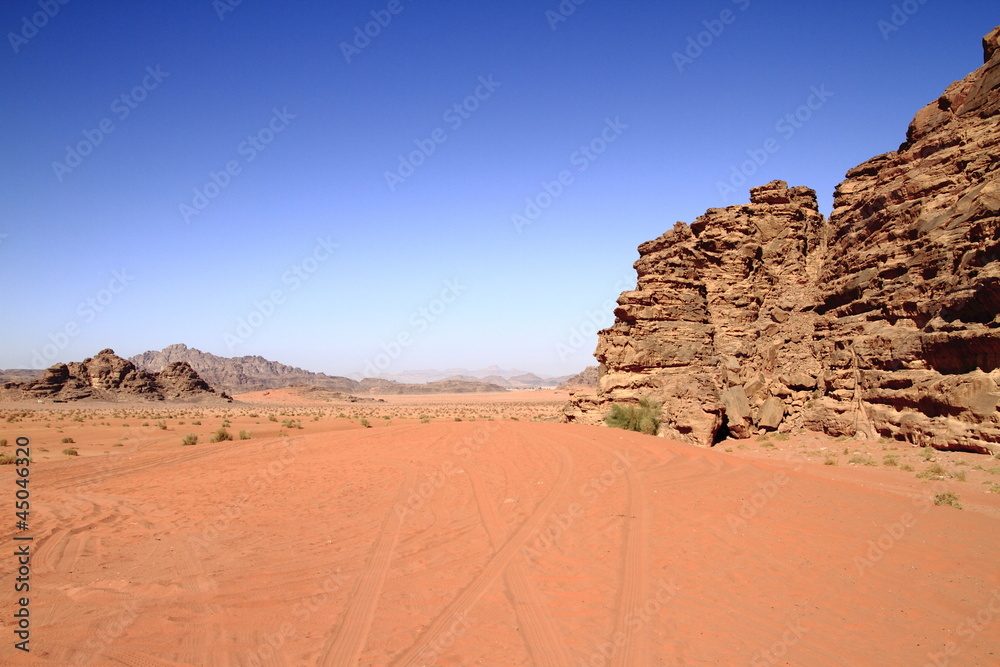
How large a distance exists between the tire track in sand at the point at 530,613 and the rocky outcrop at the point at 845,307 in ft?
42.2

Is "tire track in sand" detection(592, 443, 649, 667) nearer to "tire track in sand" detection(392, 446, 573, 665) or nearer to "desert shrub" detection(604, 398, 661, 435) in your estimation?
"tire track in sand" detection(392, 446, 573, 665)

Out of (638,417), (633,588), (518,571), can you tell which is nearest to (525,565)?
(518,571)

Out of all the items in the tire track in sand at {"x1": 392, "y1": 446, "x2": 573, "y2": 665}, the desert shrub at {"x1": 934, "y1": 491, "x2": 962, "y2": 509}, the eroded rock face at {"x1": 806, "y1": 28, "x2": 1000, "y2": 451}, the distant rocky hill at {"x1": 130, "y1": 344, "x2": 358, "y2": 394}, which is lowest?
the desert shrub at {"x1": 934, "y1": 491, "x2": 962, "y2": 509}

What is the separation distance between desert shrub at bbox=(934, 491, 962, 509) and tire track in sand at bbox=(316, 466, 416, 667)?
33.0ft

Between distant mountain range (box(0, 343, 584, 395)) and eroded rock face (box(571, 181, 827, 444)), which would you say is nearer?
eroded rock face (box(571, 181, 827, 444))

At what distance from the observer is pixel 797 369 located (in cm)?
2077

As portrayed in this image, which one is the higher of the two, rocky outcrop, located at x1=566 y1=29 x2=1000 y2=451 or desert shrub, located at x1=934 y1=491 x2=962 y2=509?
rocky outcrop, located at x1=566 y1=29 x2=1000 y2=451

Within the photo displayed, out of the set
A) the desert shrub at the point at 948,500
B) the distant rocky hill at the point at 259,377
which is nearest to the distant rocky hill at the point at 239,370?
the distant rocky hill at the point at 259,377

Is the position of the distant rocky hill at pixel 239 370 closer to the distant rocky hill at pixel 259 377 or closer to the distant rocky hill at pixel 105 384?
the distant rocky hill at pixel 259 377

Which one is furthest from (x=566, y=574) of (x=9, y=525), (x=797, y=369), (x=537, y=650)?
(x=797, y=369)

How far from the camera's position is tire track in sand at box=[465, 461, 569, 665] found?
Answer: 194 inches

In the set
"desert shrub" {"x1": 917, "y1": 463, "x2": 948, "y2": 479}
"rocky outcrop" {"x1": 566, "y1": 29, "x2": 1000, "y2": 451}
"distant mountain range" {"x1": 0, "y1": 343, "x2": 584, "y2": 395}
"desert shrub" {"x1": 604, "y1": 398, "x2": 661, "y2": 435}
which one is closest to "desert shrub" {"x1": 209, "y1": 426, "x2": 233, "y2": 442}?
"rocky outcrop" {"x1": 566, "y1": 29, "x2": 1000, "y2": 451}

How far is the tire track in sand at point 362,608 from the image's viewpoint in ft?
16.0

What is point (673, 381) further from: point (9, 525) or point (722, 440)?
point (9, 525)
